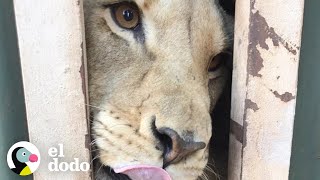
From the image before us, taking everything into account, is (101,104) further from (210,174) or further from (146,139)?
(210,174)

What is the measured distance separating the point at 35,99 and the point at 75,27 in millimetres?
138

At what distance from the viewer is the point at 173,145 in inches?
44.3

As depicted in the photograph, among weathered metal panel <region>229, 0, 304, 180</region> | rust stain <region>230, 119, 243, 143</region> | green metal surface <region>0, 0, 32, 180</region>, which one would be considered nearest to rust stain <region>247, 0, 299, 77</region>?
weathered metal panel <region>229, 0, 304, 180</region>

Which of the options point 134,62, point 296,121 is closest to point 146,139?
point 134,62

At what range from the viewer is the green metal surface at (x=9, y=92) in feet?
3.37

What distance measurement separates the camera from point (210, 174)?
1.56m

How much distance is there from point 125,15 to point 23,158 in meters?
0.38

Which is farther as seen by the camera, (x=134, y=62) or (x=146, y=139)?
(x=134, y=62)

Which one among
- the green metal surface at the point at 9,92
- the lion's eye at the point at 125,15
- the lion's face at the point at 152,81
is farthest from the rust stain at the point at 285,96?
the green metal surface at the point at 9,92

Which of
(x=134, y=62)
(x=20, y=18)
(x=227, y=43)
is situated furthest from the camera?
(x=227, y=43)

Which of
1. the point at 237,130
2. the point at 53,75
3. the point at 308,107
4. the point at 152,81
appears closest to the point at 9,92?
the point at 53,75

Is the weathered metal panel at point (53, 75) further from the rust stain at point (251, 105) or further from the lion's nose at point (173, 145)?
the rust stain at point (251, 105)

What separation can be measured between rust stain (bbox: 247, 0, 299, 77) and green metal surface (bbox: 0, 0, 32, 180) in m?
0.40

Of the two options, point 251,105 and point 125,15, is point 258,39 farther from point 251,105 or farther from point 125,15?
point 125,15
